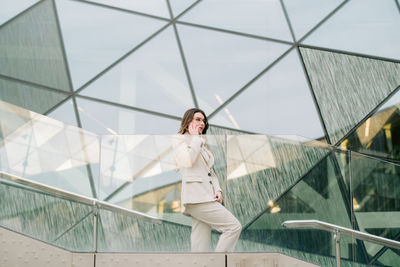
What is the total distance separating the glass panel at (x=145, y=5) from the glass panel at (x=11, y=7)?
1326mm

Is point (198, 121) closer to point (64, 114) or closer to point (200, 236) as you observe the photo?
point (200, 236)

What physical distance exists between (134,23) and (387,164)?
6.58 metres

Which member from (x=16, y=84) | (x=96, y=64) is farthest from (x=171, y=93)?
(x=16, y=84)

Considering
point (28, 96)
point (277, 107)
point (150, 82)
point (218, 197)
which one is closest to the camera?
point (218, 197)

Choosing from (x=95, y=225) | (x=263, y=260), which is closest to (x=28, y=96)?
(x=95, y=225)

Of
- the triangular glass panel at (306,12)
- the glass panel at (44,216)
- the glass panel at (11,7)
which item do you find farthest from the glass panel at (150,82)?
the glass panel at (44,216)

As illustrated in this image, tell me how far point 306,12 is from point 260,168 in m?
5.79

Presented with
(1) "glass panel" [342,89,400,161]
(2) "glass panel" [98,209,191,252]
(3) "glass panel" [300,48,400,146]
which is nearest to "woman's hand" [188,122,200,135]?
(2) "glass panel" [98,209,191,252]

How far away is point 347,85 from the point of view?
37.9 feet

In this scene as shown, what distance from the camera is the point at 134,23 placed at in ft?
40.3

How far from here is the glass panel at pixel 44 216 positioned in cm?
657

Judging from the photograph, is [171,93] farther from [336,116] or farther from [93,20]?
[336,116]

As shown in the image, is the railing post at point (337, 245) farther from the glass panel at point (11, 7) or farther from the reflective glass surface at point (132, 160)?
the glass panel at point (11, 7)

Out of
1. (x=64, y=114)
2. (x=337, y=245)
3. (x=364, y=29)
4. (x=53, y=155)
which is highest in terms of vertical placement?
(x=364, y=29)
